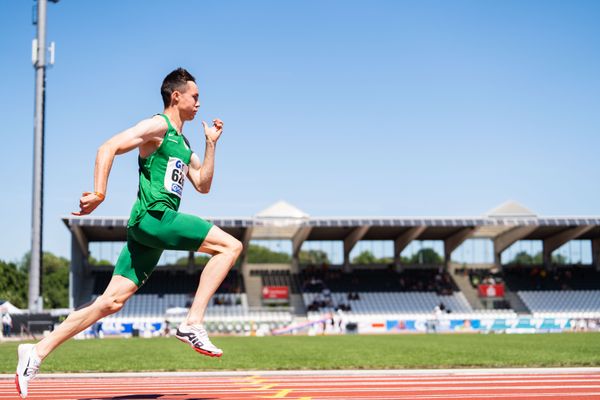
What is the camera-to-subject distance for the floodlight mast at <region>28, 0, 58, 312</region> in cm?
3378

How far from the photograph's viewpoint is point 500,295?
162 feet

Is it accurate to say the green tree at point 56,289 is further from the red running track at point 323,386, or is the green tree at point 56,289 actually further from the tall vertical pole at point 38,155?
the red running track at point 323,386

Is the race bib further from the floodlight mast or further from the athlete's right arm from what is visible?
the floodlight mast

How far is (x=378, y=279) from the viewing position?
51.1m

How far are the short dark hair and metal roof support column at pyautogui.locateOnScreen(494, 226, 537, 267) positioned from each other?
45.2 m

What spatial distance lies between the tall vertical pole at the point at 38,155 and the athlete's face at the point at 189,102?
30074 mm

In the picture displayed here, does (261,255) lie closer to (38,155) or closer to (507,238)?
(507,238)

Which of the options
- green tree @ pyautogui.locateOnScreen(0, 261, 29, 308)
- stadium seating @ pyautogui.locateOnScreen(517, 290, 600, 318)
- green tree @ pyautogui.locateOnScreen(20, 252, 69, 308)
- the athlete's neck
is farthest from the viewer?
green tree @ pyautogui.locateOnScreen(20, 252, 69, 308)

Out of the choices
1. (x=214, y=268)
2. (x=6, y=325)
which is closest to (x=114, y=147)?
(x=214, y=268)

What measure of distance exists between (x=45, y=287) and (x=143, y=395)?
8954 cm

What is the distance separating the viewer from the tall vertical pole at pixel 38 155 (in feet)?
111

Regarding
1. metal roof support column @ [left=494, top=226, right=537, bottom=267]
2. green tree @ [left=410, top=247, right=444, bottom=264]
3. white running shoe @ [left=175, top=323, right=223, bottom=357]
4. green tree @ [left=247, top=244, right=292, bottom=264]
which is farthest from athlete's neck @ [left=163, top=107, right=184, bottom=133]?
green tree @ [left=247, top=244, right=292, bottom=264]

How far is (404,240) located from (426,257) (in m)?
5.21

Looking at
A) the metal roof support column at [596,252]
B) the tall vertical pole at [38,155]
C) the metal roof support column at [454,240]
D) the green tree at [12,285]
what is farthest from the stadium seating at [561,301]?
the green tree at [12,285]
